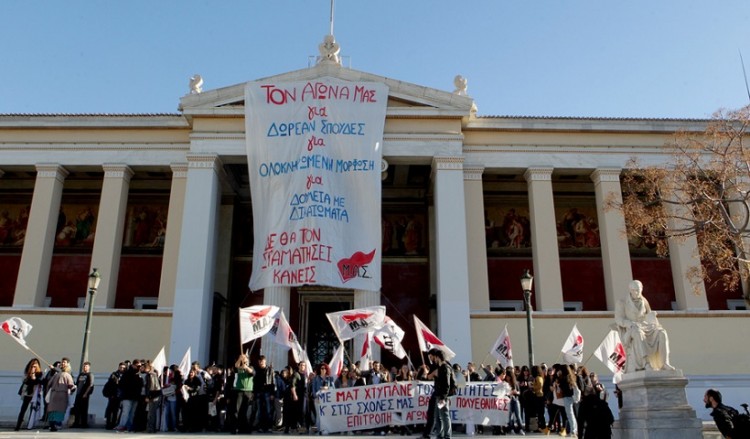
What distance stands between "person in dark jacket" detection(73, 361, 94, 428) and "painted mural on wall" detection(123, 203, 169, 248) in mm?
10511

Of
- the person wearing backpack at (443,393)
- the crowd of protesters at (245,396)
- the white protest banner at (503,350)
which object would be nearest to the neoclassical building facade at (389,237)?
the white protest banner at (503,350)

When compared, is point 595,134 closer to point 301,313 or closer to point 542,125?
point 542,125

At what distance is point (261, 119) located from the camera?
22.0 metres

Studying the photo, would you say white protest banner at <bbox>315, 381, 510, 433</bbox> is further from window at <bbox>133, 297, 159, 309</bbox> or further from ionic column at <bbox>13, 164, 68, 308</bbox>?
window at <bbox>133, 297, 159, 309</bbox>

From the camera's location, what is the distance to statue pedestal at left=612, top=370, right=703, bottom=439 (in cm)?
1054

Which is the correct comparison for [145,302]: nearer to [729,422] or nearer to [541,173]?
[541,173]

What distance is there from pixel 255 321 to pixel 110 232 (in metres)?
8.51

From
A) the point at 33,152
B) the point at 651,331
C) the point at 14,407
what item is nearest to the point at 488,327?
the point at 651,331

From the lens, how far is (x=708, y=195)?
1864 cm

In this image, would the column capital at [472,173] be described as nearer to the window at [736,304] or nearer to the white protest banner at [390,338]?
the white protest banner at [390,338]

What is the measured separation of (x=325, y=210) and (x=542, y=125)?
28.2 ft

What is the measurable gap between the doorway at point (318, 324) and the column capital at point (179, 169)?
6501 mm

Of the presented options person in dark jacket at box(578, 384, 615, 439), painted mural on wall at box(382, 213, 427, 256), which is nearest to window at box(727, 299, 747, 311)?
painted mural on wall at box(382, 213, 427, 256)

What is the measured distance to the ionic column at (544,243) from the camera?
21.5 m
